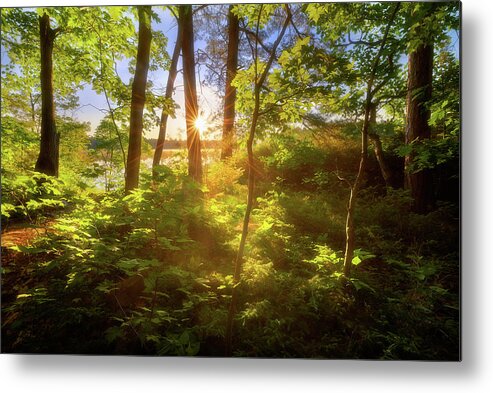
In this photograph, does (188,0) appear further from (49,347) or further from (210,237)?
(49,347)

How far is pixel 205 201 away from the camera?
225cm

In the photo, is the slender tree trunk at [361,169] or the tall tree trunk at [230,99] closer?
the slender tree trunk at [361,169]

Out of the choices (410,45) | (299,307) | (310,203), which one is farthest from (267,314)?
(410,45)

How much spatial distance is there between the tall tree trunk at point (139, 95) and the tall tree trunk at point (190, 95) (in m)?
0.30

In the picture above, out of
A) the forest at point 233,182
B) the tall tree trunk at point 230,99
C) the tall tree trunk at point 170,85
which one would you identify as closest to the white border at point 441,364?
the forest at point 233,182

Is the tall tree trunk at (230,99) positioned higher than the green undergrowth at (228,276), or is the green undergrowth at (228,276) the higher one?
the tall tree trunk at (230,99)

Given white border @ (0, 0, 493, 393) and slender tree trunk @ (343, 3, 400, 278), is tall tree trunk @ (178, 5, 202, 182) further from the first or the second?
white border @ (0, 0, 493, 393)

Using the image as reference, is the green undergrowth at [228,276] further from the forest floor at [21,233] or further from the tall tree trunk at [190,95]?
the tall tree trunk at [190,95]

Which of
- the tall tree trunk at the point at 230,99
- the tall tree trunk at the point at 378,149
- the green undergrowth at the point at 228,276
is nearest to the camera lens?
the green undergrowth at the point at 228,276

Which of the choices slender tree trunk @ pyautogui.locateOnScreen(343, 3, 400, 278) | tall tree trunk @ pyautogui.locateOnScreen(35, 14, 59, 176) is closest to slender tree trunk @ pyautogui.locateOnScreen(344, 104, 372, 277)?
slender tree trunk @ pyautogui.locateOnScreen(343, 3, 400, 278)

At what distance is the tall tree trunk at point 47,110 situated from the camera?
81.2 inches

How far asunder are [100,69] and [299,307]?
101 inches

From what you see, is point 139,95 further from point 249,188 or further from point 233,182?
point 249,188

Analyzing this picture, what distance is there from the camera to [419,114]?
2078mm
